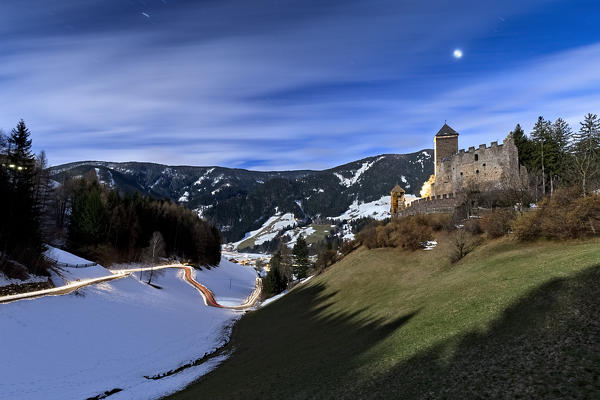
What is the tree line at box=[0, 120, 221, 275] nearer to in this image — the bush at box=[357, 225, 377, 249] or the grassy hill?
the grassy hill

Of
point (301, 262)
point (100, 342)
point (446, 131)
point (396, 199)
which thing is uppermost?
point (446, 131)

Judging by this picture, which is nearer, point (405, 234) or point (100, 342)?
point (100, 342)

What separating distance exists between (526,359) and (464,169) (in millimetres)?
49040

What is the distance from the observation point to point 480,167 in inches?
2151

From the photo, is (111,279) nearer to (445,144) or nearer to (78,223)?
(78,223)

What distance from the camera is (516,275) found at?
22812mm

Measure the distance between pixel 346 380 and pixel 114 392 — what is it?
69.7 feet

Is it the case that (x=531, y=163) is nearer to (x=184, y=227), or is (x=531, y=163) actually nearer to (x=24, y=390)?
(x=24, y=390)

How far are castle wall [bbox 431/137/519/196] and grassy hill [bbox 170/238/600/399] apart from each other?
21930 mm

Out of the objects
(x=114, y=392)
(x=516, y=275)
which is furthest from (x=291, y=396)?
(x=114, y=392)

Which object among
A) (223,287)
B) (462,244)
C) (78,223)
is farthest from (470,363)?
(223,287)

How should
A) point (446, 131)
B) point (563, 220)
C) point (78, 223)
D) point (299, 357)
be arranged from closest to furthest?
1. point (299, 357)
2. point (563, 220)
3. point (446, 131)
4. point (78, 223)

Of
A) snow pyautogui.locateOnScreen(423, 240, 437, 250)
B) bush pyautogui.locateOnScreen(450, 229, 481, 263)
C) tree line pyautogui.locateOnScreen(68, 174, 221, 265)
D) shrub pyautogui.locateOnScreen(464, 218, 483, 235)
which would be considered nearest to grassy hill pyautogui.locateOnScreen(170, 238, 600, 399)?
bush pyautogui.locateOnScreen(450, 229, 481, 263)

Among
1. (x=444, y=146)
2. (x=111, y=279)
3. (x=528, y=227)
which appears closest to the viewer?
(x=528, y=227)
